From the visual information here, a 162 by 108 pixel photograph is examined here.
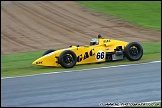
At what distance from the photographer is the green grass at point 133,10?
2908 cm

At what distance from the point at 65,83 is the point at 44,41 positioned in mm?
11869

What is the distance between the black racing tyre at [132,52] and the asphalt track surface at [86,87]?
1347 millimetres

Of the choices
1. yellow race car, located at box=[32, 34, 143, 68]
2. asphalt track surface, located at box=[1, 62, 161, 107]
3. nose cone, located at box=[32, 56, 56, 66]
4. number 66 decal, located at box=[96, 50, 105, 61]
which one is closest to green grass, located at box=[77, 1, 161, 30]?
yellow race car, located at box=[32, 34, 143, 68]

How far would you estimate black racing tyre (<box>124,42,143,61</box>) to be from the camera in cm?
1575

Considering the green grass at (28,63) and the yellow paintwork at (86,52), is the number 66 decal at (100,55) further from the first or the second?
the green grass at (28,63)

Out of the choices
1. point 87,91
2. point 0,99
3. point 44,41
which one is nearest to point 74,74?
point 87,91

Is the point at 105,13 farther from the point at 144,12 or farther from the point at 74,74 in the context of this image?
the point at 74,74

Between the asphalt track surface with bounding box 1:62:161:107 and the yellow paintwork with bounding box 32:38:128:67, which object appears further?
the yellow paintwork with bounding box 32:38:128:67

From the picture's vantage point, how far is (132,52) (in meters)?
15.9

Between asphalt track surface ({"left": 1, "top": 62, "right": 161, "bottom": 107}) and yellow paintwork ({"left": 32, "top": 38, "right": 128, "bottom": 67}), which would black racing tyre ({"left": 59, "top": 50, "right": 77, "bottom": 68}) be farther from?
asphalt track surface ({"left": 1, "top": 62, "right": 161, "bottom": 107})

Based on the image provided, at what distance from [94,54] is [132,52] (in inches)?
52.9

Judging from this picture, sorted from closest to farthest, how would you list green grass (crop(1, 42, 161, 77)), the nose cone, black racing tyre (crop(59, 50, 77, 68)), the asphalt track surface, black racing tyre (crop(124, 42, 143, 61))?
the asphalt track surface → green grass (crop(1, 42, 161, 77)) → black racing tyre (crop(59, 50, 77, 68)) → the nose cone → black racing tyre (crop(124, 42, 143, 61))

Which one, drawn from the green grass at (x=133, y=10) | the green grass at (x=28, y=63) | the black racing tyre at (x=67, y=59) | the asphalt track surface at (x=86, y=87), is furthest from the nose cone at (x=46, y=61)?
the green grass at (x=133, y=10)

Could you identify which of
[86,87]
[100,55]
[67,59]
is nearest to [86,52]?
[100,55]
